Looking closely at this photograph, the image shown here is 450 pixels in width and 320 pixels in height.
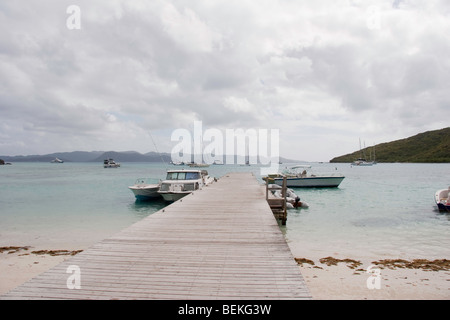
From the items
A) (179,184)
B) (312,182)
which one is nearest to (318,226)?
(179,184)

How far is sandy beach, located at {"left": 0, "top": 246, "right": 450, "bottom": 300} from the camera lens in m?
8.44

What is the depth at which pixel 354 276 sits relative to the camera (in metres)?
9.83

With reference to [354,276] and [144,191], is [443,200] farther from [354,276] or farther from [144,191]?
[144,191]

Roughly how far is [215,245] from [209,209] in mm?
6132

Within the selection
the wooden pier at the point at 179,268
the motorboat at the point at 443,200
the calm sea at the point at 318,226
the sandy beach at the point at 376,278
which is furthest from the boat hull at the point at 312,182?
the wooden pier at the point at 179,268

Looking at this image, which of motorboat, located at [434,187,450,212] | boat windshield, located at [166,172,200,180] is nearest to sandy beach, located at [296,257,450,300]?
motorboat, located at [434,187,450,212]

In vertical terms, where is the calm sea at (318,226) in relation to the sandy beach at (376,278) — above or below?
below

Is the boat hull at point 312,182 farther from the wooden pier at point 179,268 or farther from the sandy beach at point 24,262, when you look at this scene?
the wooden pier at point 179,268

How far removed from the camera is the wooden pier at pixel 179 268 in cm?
514

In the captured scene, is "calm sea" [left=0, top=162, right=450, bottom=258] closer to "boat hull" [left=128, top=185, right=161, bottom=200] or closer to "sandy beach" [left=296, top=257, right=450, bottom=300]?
"boat hull" [left=128, top=185, right=161, bottom=200]

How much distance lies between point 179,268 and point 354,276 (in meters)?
6.88

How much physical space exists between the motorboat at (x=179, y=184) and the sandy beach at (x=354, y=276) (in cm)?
1220
